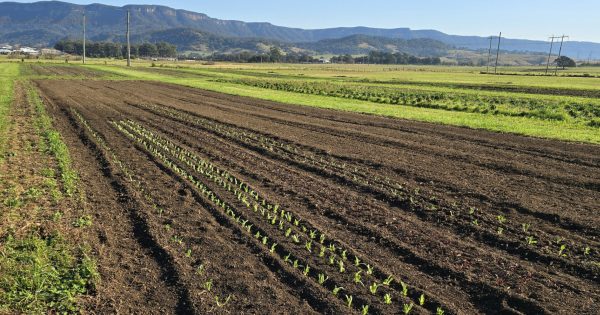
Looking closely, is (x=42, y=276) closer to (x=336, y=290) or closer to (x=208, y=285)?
(x=208, y=285)

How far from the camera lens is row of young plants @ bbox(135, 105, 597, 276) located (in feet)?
26.1

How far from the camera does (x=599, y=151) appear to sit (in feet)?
53.8

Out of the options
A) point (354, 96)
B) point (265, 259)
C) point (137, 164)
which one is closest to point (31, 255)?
point (265, 259)

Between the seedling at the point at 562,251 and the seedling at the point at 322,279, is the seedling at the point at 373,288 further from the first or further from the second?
the seedling at the point at 562,251

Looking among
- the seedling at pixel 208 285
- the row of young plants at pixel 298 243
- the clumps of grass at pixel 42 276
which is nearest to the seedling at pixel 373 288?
the row of young plants at pixel 298 243

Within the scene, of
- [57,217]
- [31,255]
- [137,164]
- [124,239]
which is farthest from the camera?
[137,164]

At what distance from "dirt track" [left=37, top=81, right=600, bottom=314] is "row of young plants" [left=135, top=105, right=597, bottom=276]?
0.13ft

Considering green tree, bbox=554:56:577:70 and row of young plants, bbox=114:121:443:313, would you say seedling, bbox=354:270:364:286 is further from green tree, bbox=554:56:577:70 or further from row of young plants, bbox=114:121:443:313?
green tree, bbox=554:56:577:70

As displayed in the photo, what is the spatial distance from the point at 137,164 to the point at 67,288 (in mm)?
7564

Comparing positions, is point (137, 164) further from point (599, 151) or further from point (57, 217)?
point (599, 151)

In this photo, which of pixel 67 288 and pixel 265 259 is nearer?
pixel 67 288

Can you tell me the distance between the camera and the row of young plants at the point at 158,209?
634cm

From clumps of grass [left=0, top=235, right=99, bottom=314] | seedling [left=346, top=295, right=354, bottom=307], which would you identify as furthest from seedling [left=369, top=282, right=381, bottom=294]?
clumps of grass [left=0, top=235, right=99, bottom=314]

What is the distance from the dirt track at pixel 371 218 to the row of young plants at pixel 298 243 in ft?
0.21
